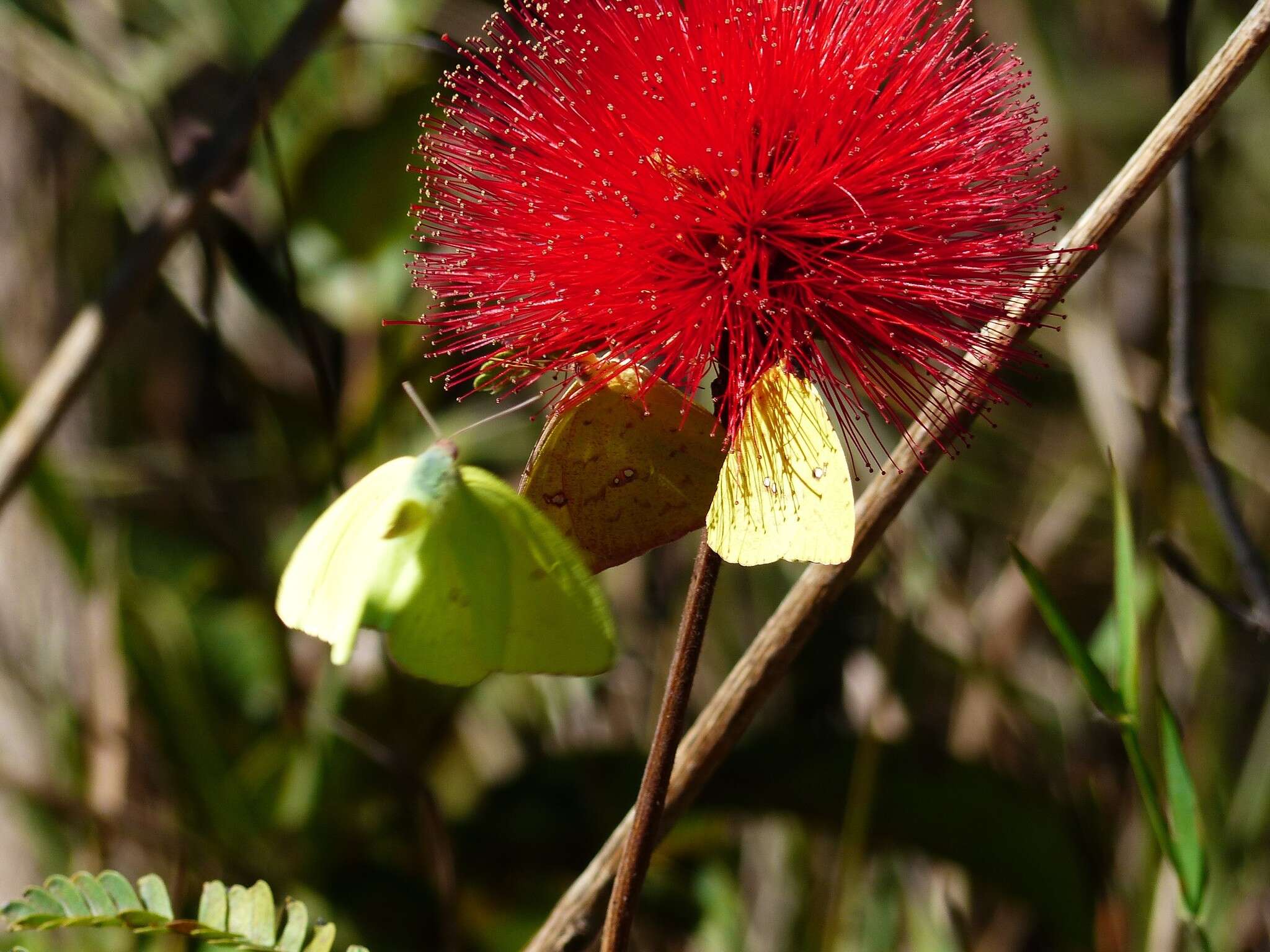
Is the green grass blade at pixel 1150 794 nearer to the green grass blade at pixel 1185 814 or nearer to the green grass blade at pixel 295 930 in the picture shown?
the green grass blade at pixel 1185 814

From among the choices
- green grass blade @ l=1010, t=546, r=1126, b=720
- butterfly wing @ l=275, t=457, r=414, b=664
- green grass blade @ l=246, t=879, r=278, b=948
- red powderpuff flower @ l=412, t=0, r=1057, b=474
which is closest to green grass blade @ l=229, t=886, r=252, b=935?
green grass blade @ l=246, t=879, r=278, b=948

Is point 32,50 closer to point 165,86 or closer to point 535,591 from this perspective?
point 165,86

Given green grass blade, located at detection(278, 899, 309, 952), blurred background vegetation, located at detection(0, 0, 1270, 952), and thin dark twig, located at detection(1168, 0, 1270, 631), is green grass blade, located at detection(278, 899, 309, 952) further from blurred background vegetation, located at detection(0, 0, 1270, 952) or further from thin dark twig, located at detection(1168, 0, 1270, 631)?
thin dark twig, located at detection(1168, 0, 1270, 631)

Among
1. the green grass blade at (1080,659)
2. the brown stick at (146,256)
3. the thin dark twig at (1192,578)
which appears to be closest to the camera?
the green grass blade at (1080,659)

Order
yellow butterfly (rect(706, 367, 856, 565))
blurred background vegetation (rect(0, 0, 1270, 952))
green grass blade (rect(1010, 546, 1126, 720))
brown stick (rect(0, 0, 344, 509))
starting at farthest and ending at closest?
blurred background vegetation (rect(0, 0, 1270, 952)) → brown stick (rect(0, 0, 344, 509)) → green grass blade (rect(1010, 546, 1126, 720)) → yellow butterfly (rect(706, 367, 856, 565))

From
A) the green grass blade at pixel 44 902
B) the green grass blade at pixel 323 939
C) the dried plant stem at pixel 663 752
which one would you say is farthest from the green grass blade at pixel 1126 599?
the green grass blade at pixel 44 902

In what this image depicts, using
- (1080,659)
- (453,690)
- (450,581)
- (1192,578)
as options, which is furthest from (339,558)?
(453,690)
